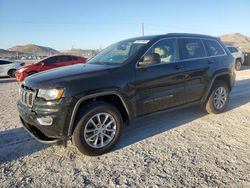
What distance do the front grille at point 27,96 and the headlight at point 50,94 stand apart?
0.19 metres

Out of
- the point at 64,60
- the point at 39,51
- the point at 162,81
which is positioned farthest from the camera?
the point at 39,51

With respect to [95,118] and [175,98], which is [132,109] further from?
[175,98]

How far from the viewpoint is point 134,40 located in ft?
16.9

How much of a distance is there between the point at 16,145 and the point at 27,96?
3.42 feet

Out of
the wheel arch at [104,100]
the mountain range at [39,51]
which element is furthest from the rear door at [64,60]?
the mountain range at [39,51]

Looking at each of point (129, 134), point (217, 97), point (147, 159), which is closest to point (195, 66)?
point (217, 97)

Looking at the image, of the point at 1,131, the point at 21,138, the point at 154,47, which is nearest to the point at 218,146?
the point at 154,47

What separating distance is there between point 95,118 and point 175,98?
1764 mm

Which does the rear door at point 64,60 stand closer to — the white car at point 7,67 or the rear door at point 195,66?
the white car at point 7,67

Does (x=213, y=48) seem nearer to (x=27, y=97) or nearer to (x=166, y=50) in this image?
(x=166, y=50)

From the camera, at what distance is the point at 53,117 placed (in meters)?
3.65

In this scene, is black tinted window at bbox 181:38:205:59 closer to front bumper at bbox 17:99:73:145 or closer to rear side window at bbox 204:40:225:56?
rear side window at bbox 204:40:225:56

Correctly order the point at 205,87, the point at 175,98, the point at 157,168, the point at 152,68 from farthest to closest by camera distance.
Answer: the point at 205,87 → the point at 175,98 → the point at 152,68 → the point at 157,168

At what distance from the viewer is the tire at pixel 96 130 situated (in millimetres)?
3820
